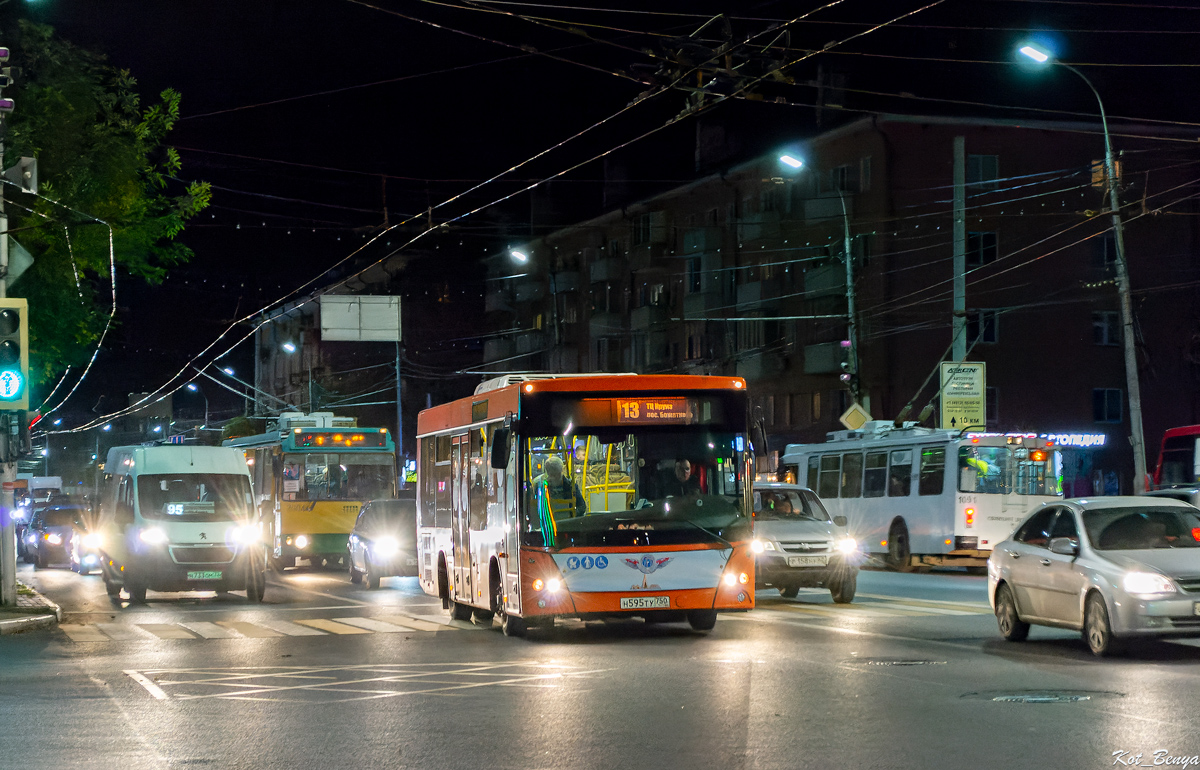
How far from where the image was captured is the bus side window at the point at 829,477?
124 ft

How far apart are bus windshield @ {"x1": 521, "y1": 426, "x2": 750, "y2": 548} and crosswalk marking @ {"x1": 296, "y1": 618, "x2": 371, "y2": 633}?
3.30 meters

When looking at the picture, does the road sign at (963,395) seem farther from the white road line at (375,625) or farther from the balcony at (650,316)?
the balcony at (650,316)

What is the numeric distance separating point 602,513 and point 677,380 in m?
1.76

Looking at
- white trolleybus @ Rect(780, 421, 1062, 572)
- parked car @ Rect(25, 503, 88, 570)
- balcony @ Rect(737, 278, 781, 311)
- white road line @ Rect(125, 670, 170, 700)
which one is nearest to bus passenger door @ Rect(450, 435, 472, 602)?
white road line @ Rect(125, 670, 170, 700)

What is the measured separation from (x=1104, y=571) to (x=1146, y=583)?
428mm

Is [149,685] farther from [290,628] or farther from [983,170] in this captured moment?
[983,170]

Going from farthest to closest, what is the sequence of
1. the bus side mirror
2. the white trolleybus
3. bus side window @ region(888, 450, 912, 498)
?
bus side window @ region(888, 450, 912, 498)
the white trolleybus
the bus side mirror

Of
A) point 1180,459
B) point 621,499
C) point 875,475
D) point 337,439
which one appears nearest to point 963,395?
point 875,475

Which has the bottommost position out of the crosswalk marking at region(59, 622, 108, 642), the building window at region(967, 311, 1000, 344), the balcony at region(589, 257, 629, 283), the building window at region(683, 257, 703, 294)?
the crosswalk marking at region(59, 622, 108, 642)

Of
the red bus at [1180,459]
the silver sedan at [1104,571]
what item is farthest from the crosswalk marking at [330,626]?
the red bus at [1180,459]

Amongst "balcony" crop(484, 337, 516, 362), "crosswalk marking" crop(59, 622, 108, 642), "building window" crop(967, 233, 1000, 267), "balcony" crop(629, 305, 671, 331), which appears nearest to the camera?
"crosswalk marking" crop(59, 622, 108, 642)

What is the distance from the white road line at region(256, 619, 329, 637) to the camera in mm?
17891

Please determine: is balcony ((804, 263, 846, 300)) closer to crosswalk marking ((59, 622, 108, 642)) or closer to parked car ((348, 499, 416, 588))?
parked car ((348, 499, 416, 588))

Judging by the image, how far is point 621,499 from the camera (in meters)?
16.4
